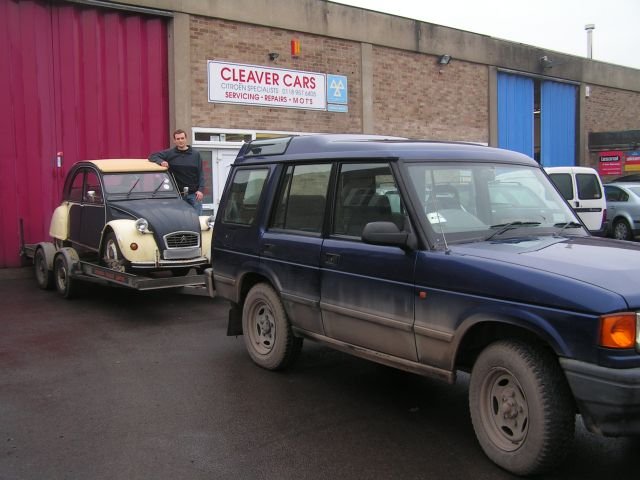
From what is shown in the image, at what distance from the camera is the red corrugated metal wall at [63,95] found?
1120cm

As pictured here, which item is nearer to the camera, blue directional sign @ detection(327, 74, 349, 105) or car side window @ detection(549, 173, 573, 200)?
car side window @ detection(549, 173, 573, 200)

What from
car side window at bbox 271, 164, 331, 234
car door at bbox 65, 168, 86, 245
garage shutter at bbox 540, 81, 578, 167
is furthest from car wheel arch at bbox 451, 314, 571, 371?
garage shutter at bbox 540, 81, 578, 167

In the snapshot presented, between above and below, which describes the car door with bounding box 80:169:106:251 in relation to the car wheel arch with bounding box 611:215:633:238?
above

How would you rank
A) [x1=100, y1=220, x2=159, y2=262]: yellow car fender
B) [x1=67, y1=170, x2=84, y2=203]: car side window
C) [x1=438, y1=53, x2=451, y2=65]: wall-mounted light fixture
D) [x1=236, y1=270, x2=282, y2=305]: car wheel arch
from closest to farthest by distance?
[x1=236, y1=270, x2=282, y2=305]: car wheel arch < [x1=100, y1=220, x2=159, y2=262]: yellow car fender < [x1=67, y1=170, x2=84, y2=203]: car side window < [x1=438, y1=53, x2=451, y2=65]: wall-mounted light fixture

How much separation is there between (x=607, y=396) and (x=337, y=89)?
13.0 meters

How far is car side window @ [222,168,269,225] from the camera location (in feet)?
18.4

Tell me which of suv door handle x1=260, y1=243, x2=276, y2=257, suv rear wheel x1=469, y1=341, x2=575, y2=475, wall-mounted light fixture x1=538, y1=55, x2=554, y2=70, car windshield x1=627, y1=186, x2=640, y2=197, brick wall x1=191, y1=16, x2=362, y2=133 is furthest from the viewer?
wall-mounted light fixture x1=538, y1=55, x2=554, y2=70

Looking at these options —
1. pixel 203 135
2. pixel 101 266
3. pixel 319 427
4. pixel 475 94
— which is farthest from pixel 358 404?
pixel 475 94

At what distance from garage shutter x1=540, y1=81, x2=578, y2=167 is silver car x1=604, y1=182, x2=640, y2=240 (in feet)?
12.7

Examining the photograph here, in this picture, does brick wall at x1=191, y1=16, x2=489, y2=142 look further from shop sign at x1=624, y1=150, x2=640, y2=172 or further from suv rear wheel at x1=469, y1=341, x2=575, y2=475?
suv rear wheel at x1=469, y1=341, x2=575, y2=475

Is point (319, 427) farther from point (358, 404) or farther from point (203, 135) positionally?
point (203, 135)

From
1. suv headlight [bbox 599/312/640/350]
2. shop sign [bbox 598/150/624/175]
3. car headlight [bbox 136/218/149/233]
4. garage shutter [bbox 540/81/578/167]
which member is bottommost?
suv headlight [bbox 599/312/640/350]

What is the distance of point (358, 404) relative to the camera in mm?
4668

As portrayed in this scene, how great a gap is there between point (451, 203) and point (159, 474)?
8.11ft
